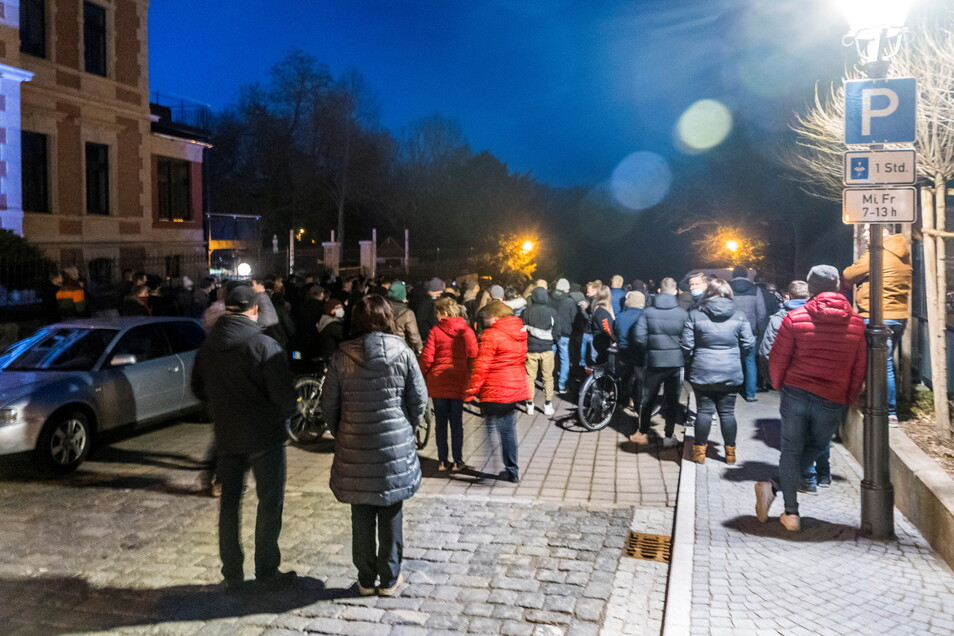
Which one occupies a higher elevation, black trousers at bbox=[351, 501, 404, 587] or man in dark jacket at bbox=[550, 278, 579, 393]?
man in dark jacket at bbox=[550, 278, 579, 393]

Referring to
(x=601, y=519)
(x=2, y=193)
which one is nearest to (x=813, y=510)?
(x=601, y=519)

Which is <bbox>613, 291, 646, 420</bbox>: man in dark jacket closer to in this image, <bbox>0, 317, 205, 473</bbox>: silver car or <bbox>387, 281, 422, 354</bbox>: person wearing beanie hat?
<bbox>387, 281, 422, 354</bbox>: person wearing beanie hat

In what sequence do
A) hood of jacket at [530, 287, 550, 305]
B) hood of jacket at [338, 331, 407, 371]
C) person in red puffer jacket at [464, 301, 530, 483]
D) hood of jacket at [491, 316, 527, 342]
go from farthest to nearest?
1. hood of jacket at [530, 287, 550, 305]
2. hood of jacket at [491, 316, 527, 342]
3. person in red puffer jacket at [464, 301, 530, 483]
4. hood of jacket at [338, 331, 407, 371]

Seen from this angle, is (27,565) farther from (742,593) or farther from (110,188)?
(110,188)

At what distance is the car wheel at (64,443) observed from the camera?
25.8 feet

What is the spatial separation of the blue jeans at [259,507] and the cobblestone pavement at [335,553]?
0.22m

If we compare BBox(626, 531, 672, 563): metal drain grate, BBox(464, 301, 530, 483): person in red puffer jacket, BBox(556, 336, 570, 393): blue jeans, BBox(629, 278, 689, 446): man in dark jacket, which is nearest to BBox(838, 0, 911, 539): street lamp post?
BBox(626, 531, 672, 563): metal drain grate

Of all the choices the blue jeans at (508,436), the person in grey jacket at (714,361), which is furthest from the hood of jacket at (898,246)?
the blue jeans at (508,436)

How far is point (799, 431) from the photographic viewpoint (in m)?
6.10

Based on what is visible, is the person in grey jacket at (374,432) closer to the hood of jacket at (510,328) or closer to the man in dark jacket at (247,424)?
the man in dark jacket at (247,424)

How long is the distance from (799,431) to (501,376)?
2666mm

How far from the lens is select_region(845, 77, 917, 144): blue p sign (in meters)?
5.91

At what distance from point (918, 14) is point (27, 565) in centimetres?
1146

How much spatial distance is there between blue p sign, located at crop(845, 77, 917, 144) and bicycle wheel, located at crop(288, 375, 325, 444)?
6340 mm
